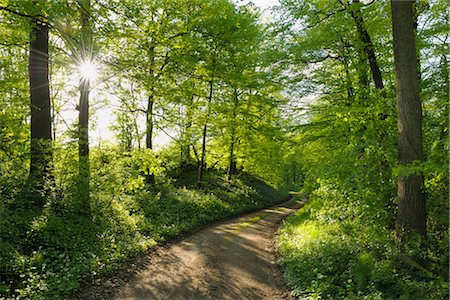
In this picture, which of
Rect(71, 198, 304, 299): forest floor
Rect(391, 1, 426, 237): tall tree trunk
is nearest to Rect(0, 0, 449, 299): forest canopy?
Rect(391, 1, 426, 237): tall tree trunk

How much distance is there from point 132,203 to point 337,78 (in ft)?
33.3

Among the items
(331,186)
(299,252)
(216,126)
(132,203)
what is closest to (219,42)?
(216,126)

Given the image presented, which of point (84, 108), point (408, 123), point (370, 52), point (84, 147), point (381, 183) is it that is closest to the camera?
point (408, 123)

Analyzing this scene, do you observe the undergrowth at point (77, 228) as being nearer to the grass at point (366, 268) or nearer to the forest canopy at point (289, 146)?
the forest canopy at point (289, 146)

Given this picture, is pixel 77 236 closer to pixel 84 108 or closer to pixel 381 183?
pixel 84 108

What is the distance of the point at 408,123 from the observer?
6.19m

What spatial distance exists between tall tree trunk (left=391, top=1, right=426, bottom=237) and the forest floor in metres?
3.19

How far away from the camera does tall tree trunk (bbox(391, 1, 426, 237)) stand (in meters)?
6.17

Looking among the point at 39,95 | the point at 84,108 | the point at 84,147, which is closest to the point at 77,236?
the point at 84,147

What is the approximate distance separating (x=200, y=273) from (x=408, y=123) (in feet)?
19.6

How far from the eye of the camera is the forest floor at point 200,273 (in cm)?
667

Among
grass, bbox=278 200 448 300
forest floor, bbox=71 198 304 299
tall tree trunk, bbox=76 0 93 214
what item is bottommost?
forest floor, bbox=71 198 304 299

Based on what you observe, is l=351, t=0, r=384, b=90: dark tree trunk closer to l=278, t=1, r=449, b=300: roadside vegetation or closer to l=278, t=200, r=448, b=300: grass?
l=278, t=1, r=449, b=300: roadside vegetation

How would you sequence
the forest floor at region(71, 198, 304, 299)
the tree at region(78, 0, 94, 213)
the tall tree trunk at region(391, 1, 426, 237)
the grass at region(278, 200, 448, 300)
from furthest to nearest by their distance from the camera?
the tree at region(78, 0, 94, 213) < the forest floor at region(71, 198, 304, 299) < the tall tree trunk at region(391, 1, 426, 237) < the grass at region(278, 200, 448, 300)
